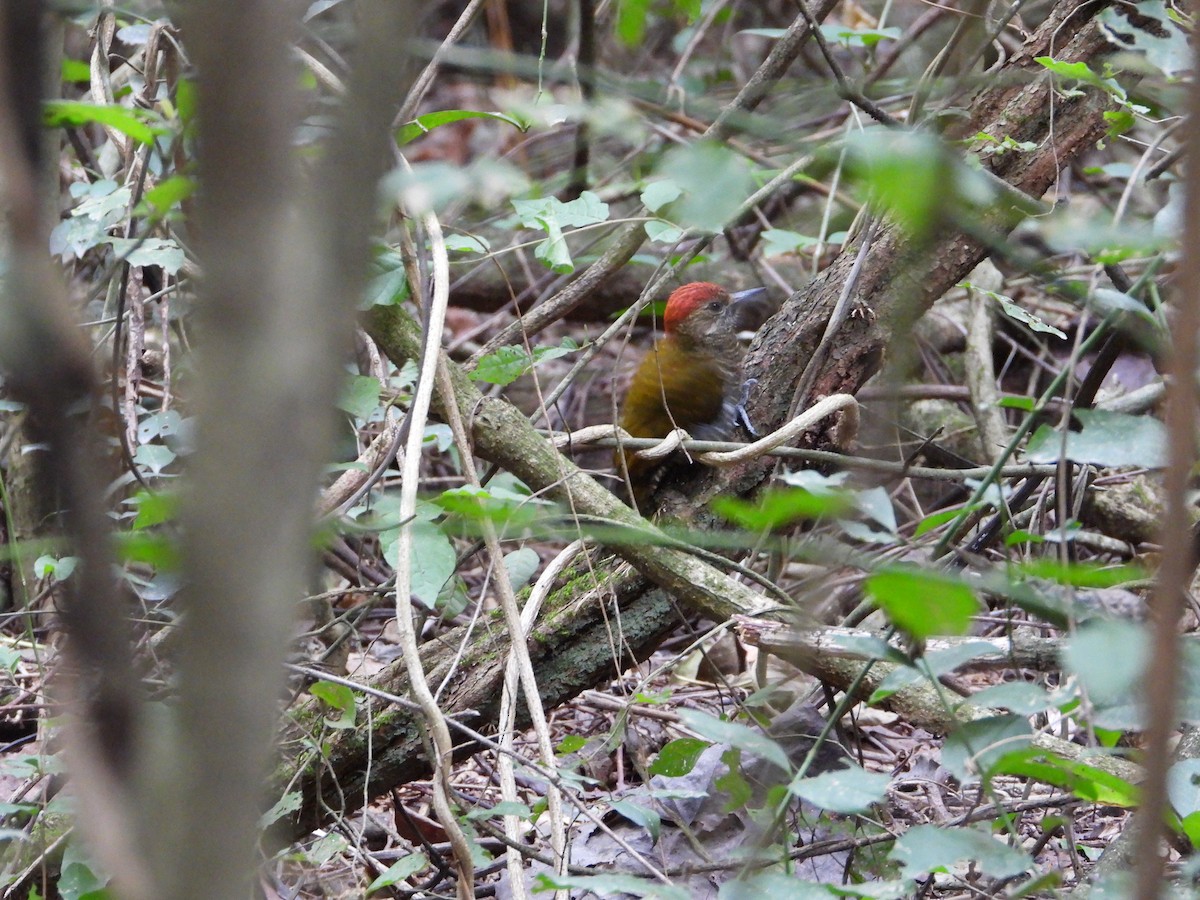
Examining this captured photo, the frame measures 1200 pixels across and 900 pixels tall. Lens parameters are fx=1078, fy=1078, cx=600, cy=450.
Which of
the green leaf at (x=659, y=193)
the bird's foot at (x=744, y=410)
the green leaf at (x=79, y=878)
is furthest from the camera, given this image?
the bird's foot at (x=744, y=410)

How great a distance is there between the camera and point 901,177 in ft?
2.18

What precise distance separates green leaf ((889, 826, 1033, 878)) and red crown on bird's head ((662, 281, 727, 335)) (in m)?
2.69

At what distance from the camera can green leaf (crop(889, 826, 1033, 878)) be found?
1042 mm

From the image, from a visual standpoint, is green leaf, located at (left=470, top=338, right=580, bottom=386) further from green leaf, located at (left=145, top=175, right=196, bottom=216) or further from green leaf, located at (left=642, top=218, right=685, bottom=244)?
green leaf, located at (left=145, top=175, right=196, bottom=216)

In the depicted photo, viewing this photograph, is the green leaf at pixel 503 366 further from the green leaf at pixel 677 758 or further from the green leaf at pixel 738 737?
the green leaf at pixel 738 737

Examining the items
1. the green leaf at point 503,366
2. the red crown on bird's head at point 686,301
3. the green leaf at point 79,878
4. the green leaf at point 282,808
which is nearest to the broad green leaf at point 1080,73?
the green leaf at point 503,366

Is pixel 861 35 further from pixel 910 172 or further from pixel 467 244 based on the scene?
pixel 910 172

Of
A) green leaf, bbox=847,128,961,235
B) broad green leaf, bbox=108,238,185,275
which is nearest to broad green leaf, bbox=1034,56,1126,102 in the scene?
green leaf, bbox=847,128,961,235

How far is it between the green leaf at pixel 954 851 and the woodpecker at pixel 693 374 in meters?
1.87

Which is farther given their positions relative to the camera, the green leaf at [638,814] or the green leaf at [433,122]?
the green leaf at [433,122]

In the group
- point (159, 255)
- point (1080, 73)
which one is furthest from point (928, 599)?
point (159, 255)

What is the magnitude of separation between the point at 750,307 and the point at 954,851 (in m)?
3.28

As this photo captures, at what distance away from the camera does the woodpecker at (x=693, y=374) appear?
10.3 feet

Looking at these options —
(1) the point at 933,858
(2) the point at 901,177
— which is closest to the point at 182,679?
(2) the point at 901,177
